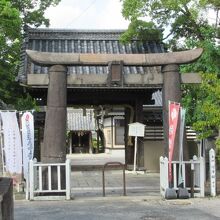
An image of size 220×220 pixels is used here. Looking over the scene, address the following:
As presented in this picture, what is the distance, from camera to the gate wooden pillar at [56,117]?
42.8 feet

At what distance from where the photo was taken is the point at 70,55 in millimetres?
13359

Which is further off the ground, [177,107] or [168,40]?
[168,40]

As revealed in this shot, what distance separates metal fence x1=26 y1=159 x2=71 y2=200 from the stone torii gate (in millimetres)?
250

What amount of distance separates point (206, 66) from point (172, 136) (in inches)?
156

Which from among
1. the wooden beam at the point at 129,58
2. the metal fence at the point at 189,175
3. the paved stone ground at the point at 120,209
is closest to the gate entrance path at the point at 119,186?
the metal fence at the point at 189,175

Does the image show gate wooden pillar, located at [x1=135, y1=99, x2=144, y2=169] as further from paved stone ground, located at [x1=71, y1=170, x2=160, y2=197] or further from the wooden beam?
the wooden beam

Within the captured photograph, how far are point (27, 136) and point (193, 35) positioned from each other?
7455mm

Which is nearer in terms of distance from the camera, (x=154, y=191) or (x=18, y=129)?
(x=18, y=129)

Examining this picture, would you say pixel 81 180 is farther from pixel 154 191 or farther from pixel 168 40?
pixel 168 40

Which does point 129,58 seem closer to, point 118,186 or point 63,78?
point 63,78

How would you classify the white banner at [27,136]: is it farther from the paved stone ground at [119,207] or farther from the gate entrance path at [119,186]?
the gate entrance path at [119,186]

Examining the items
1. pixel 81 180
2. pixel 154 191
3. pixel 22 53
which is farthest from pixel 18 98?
pixel 154 191

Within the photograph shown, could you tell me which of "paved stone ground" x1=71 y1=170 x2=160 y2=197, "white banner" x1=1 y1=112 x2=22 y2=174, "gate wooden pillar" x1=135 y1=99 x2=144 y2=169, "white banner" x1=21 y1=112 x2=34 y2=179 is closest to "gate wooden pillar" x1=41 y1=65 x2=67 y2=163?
"white banner" x1=21 y1=112 x2=34 y2=179

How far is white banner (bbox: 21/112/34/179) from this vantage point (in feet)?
44.5
